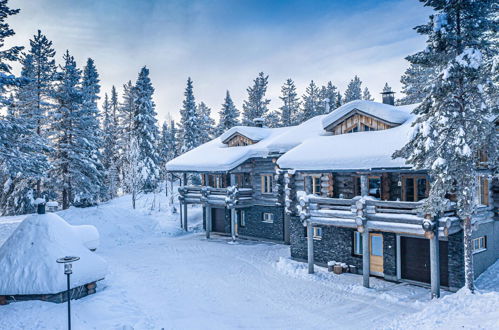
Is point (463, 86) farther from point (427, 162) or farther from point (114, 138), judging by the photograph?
point (114, 138)

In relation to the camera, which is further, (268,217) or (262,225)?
(262,225)

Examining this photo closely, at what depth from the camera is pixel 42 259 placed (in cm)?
1289

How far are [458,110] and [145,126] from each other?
3692cm

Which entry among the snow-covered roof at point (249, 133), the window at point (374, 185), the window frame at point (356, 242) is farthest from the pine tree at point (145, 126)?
the window at point (374, 185)

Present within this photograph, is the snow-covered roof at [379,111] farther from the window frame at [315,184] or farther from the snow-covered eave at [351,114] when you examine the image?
the window frame at [315,184]

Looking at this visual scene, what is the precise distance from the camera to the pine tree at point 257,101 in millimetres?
52312

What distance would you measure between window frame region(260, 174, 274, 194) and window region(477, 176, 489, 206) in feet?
42.1

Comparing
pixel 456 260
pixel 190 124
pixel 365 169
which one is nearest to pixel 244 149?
pixel 365 169

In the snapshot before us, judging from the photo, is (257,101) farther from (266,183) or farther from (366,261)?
(366,261)

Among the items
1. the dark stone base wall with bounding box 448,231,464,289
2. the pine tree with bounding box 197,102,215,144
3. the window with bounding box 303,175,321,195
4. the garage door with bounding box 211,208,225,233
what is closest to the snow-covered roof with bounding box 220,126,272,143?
the garage door with bounding box 211,208,225,233

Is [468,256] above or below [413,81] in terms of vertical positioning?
below

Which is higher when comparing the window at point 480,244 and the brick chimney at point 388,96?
Answer: the brick chimney at point 388,96

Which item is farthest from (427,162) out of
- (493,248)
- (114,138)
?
(114,138)

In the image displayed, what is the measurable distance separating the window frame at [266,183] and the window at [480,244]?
1294 cm
